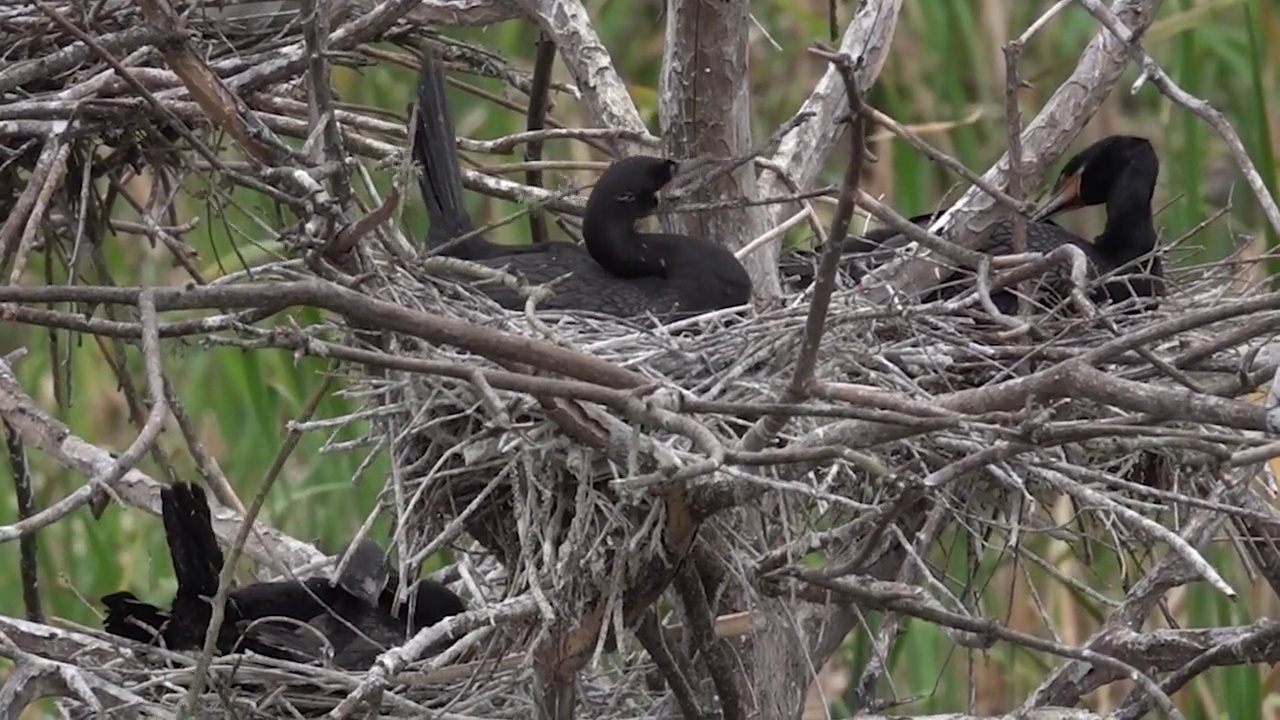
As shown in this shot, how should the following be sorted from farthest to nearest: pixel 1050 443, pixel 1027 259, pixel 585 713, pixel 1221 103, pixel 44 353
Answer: pixel 1221 103, pixel 44 353, pixel 585 713, pixel 1027 259, pixel 1050 443

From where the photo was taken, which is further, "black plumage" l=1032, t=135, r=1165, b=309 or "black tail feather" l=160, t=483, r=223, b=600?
"black plumage" l=1032, t=135, r=1165, b=309

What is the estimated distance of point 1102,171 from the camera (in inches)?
132

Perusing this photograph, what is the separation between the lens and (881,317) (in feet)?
6.81

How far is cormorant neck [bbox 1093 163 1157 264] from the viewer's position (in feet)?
10.6

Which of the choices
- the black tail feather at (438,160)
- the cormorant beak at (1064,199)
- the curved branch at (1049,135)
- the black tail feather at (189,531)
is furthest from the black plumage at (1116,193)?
the black tail feather at (189,531)

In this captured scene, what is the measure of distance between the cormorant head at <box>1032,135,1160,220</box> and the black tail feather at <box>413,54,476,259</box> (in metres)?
1.02

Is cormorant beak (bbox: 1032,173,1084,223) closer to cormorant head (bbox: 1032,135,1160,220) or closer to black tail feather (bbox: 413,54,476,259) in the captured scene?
cormorant head (bbox: 1032,135,1160,220)

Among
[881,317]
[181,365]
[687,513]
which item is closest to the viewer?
[687,513]

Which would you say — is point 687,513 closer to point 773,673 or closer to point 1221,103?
point 773,673

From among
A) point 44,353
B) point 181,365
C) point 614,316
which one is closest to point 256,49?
point 614,316

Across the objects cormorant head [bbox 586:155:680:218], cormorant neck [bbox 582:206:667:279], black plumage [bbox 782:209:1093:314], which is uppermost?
cormorant head [bbox 586:155:680:218]

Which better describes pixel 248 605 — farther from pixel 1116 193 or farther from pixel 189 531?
pixel 1116 193

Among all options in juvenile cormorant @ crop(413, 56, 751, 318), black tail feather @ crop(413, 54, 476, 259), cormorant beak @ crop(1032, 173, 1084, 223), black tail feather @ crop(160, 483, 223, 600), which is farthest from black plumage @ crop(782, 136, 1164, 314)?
black tail feather @ crop(160, 483, 223, 600)

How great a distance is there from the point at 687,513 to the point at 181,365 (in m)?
3.19
